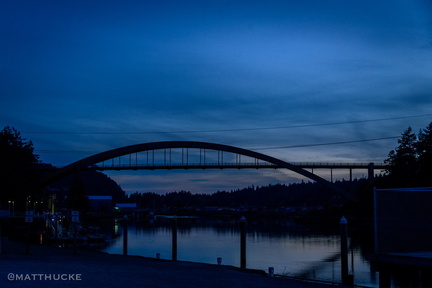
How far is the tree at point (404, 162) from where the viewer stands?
190 feet

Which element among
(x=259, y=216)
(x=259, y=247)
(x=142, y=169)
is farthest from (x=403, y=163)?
(x=259, y=216)

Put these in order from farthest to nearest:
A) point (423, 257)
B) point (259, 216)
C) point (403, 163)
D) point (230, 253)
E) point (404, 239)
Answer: point (259, 216) < point (403, 163) < point (230, 253) < point (404, 239) < point (423, 257)


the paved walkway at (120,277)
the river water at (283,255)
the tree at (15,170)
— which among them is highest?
the tree at (15,170)

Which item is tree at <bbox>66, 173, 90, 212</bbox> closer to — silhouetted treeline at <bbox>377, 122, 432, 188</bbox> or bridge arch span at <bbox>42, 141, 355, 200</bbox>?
bridge arch span at <bbox>42, 141, 355, 200</bbox>

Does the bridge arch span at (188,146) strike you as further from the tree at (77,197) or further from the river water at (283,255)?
the tree at (77,197)

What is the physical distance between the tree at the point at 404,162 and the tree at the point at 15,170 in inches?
1573

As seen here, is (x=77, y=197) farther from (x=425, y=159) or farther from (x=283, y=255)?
(x=283, y=255)

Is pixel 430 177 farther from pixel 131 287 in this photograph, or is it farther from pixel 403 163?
pixel 131 287

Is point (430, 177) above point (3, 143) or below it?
below

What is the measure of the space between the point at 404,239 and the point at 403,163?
56.6m

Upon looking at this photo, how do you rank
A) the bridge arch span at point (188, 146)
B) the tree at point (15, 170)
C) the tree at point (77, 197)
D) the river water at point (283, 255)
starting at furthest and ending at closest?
the tree at point (77, 197), the bridge arch span at point (188, 146), the tree at point (15, 170), the river water at point (283, 255)

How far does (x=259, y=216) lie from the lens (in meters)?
145

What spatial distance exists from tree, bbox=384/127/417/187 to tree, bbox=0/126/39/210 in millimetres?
39942

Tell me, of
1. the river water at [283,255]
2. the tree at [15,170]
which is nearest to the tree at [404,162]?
the river water at [283,255]
